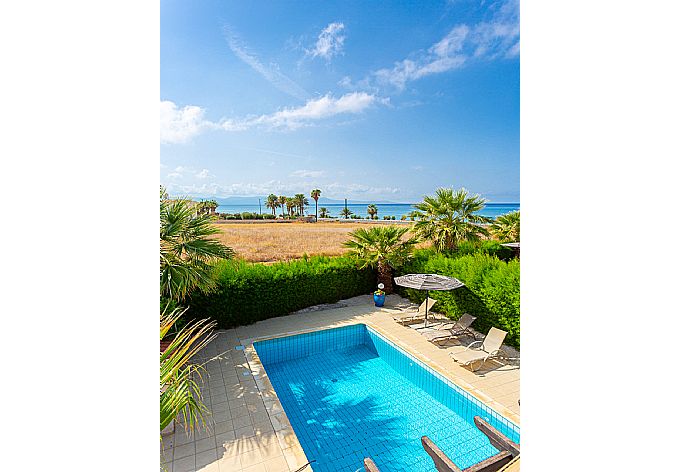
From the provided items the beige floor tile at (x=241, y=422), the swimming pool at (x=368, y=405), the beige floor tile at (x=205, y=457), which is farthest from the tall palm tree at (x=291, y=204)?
the beige floor tile at (x=205, y=457)

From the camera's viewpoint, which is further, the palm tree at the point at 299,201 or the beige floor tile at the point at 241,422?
the palm tree at the point at 299,201

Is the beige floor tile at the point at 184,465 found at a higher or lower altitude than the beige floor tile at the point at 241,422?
lower

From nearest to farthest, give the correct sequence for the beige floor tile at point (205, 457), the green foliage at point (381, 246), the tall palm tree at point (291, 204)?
the beige floor tile at point (205, 457) → the green foliage at point (381, 246) → the tall palm tree at point (291, 204)

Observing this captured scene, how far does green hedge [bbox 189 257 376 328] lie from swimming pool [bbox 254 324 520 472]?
4.00ft

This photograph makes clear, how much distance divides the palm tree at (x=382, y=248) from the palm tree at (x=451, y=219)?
2.04 feet

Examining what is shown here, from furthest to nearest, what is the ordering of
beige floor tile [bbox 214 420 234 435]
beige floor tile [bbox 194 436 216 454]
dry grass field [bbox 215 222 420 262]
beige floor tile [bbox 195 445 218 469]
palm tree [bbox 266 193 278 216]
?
palm tree [bbox 266 193 278 216] → dry grass field [bbox 215 222 420 262] → beige floor tile [bbox 214 420 234 435] → beige floor tile [bbox 194 436 216 454] → beige floor tile [bbox 195 445 218 469]

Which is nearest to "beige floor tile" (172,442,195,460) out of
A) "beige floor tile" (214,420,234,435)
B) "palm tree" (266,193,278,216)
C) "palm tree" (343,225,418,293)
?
"beige floor tile" (214,420,234,435)

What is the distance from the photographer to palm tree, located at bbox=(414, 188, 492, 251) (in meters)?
9.55

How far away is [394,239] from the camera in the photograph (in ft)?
31.2

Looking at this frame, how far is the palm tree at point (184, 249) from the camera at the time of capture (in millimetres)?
5168

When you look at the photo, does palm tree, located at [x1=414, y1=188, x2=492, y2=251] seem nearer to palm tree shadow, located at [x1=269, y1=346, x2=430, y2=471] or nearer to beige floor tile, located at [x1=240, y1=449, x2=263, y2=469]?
palm tree shadow, located at [x1=269, y1=346, x2=430, y2=471]

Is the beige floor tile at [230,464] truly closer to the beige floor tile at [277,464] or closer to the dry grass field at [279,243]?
the beige floor tile at [277,464]
